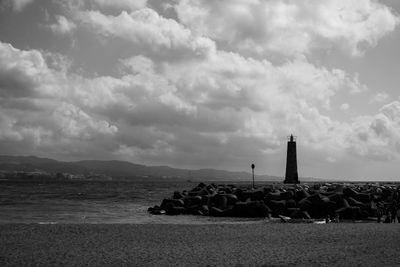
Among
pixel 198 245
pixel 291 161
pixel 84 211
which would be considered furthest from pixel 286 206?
pixel 291 161

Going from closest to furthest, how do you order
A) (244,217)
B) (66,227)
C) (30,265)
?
(30,265)
(66,227)
(244,217)

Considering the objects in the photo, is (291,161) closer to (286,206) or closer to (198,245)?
(286,206)

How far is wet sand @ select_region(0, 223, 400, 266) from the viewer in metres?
9.99

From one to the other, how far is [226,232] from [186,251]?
367cm

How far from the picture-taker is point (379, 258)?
10.1 metres

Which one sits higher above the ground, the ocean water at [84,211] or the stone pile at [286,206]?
the stone pile at [286,206]

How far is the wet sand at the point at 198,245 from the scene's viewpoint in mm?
9992

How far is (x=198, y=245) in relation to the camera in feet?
39.8

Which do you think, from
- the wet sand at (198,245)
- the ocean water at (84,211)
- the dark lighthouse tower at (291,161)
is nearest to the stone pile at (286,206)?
the ocean water at (84,211)

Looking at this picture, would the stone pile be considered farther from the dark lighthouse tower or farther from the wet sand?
the dark lighthouse tower

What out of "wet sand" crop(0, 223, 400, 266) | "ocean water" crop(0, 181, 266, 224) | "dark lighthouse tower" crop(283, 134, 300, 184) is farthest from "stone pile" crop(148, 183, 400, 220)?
"dark lighthouse tower" crop(283, 134, 300, 184)

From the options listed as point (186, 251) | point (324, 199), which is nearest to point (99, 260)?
point (186, 251)

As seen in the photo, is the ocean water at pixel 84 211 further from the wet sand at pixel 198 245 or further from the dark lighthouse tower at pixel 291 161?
the dark lighthouse tower at pixel 291 161

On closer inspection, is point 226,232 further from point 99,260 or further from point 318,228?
point 99,260
